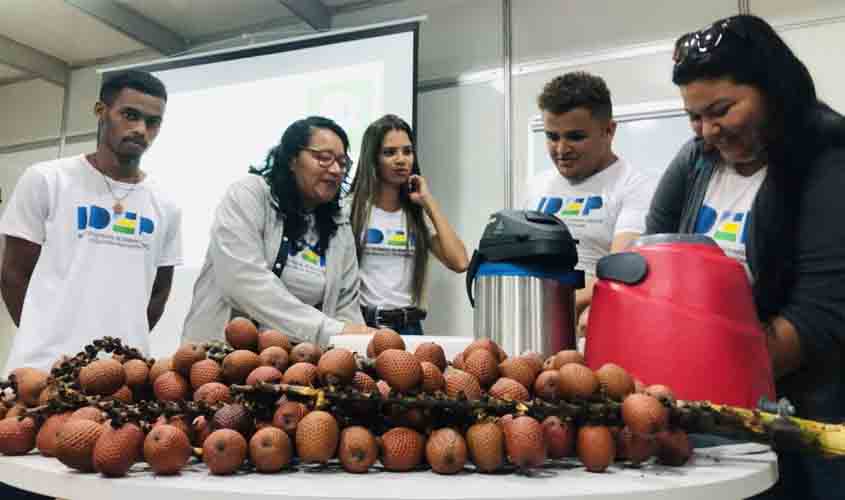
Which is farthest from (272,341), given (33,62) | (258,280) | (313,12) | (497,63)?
(33,62)

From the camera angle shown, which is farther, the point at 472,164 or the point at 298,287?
the point at 472,164

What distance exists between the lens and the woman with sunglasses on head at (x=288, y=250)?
1604 millimetres

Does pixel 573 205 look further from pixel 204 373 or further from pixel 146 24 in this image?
pixel 146 24

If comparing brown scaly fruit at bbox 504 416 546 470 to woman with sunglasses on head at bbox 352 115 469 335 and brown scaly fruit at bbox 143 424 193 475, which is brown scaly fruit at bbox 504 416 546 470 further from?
woman with sunglasses on head at bbox 352 115 469 335

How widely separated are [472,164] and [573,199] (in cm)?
152

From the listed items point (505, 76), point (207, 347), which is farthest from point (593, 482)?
point (505, 76)

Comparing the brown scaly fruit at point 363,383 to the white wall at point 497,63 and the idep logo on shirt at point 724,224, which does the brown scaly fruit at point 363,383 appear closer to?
the idep logo on shirt at point 724,224

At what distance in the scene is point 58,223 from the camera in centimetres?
200

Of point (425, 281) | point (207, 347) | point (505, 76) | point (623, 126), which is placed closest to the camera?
point (207, 347)

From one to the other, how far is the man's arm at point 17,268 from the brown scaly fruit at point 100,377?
1.66 meters

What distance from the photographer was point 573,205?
6.45 ft

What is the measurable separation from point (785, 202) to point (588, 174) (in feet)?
3.54

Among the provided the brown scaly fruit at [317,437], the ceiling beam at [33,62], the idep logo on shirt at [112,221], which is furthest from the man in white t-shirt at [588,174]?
the ceiling beam at [33,62]

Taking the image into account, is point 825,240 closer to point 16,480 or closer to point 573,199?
point 16,480
